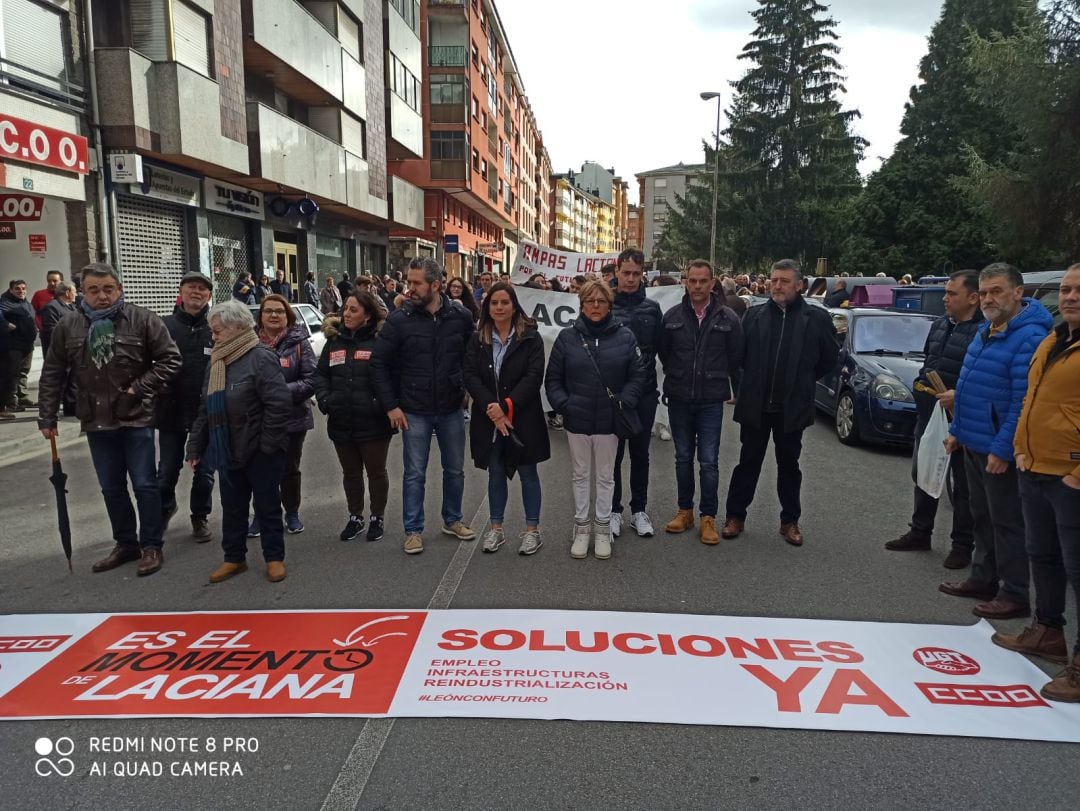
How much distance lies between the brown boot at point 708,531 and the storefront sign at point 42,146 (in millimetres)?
11922

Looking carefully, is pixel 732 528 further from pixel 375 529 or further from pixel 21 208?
pixel 21 208

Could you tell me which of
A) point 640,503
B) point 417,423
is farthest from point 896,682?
point 417,423

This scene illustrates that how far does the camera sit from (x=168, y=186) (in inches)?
634

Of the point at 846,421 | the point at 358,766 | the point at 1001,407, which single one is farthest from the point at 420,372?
the point at 846,421

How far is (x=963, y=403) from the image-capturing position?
4.45 meters

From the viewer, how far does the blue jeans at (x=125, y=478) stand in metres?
4.88

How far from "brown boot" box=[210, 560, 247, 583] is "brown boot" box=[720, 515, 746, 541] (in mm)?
3430

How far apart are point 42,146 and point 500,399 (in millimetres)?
11135

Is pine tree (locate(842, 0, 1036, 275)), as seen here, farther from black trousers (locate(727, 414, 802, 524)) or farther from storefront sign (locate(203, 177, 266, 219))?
black trousers (locate(727, 414, 802, 524))

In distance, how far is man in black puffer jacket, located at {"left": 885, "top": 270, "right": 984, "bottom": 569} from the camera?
5016 mm

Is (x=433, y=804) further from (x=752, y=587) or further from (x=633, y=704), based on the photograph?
(x=752, y=587)

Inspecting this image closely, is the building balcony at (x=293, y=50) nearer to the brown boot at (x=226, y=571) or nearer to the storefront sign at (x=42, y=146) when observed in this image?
the storefront sign at (x=42, y=146)

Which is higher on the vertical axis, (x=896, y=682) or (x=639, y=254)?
(x=639, y=254)

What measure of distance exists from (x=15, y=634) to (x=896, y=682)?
175 inches
